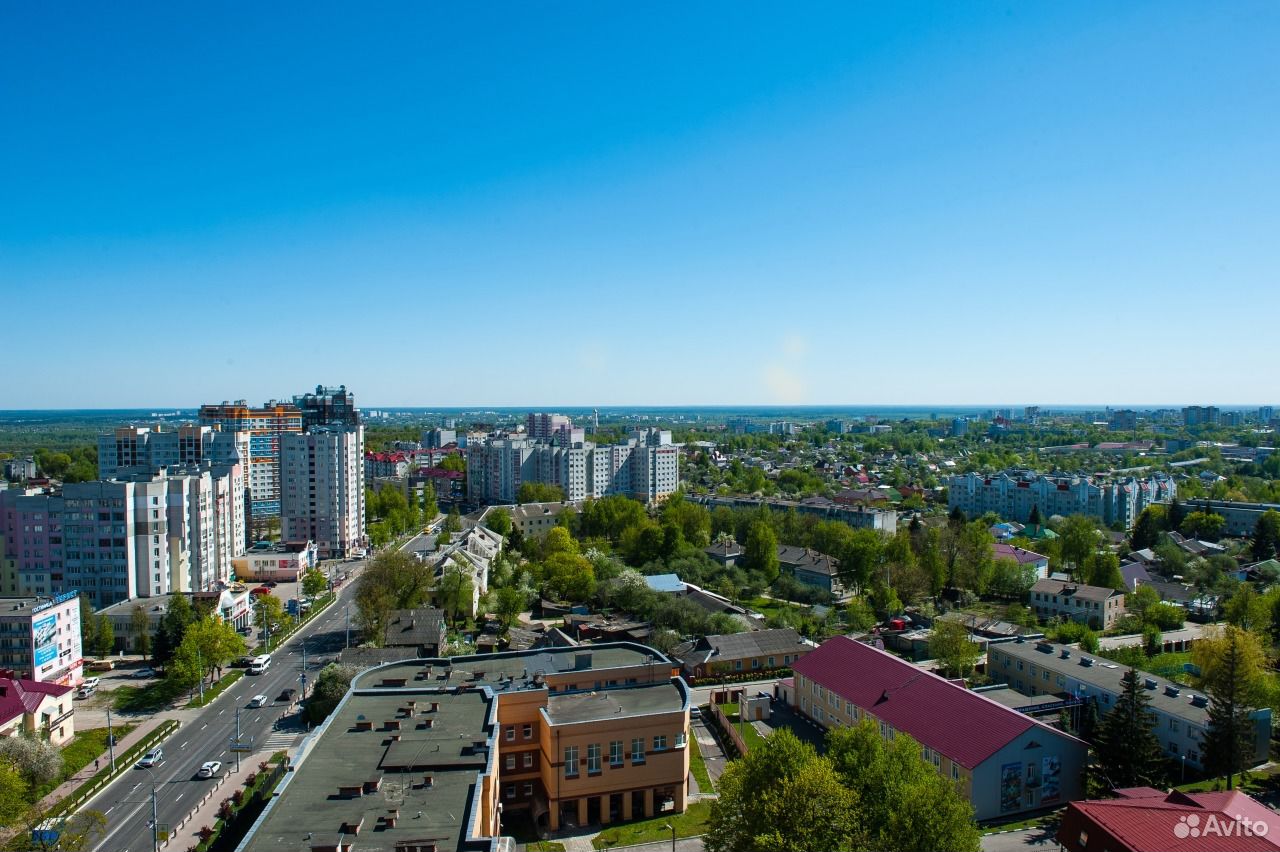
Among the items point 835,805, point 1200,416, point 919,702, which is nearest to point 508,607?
point 919,702

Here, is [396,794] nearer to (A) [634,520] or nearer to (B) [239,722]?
(B) [239,722]

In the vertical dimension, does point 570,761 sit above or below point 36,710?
above

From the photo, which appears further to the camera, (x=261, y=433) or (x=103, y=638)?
(x=261, y=433)

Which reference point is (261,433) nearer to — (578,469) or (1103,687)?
(578,469)

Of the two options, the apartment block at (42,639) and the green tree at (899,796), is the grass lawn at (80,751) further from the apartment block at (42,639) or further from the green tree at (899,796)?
the green tree at (899,796)

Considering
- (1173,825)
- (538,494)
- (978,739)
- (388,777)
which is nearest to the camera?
(1173,825)

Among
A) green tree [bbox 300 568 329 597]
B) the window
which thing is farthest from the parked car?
green tree [bbox 300 568 329 597]

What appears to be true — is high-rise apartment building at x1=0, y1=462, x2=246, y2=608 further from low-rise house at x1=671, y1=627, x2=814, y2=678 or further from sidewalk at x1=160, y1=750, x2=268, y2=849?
low-rise house at x1=671, y1=627, x2=814, y2=678

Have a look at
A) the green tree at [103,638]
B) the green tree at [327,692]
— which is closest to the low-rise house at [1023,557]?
the green tree at [327,692]
